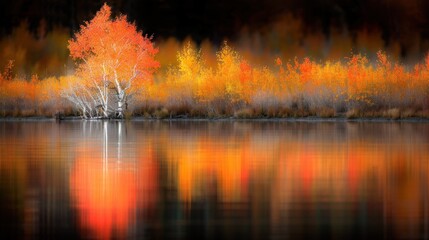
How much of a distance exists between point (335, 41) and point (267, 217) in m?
57.3

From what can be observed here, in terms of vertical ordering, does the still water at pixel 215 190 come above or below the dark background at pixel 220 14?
below

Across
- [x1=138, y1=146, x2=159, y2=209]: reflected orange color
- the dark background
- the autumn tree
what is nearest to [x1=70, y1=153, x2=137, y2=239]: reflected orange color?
[x1=138, y1=146, x2=159, y2=209]: reflected orange color

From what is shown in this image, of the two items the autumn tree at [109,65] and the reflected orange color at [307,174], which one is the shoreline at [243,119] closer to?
the autumn tree at [109,65]

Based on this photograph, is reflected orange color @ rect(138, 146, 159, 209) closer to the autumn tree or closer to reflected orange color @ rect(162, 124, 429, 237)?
reflected orange color @ rect(162, 124, 429, 237)

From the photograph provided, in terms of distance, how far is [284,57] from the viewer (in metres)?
69.4

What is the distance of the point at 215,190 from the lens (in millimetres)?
16203

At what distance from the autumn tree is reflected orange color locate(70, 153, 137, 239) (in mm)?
29417

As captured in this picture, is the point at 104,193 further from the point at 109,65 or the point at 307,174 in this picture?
the point at 109,65

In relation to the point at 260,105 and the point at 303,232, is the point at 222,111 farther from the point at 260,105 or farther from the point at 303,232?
the point at 303,232

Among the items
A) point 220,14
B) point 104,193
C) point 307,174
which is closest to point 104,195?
point 104,193

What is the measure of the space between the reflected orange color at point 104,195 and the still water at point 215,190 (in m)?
0.02

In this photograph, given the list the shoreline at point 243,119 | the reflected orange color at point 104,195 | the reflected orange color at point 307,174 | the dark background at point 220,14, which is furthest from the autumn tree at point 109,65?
the reflected orange color at point 104,195

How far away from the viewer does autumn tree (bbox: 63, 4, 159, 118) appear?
5159cm

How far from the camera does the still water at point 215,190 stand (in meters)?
12.2
